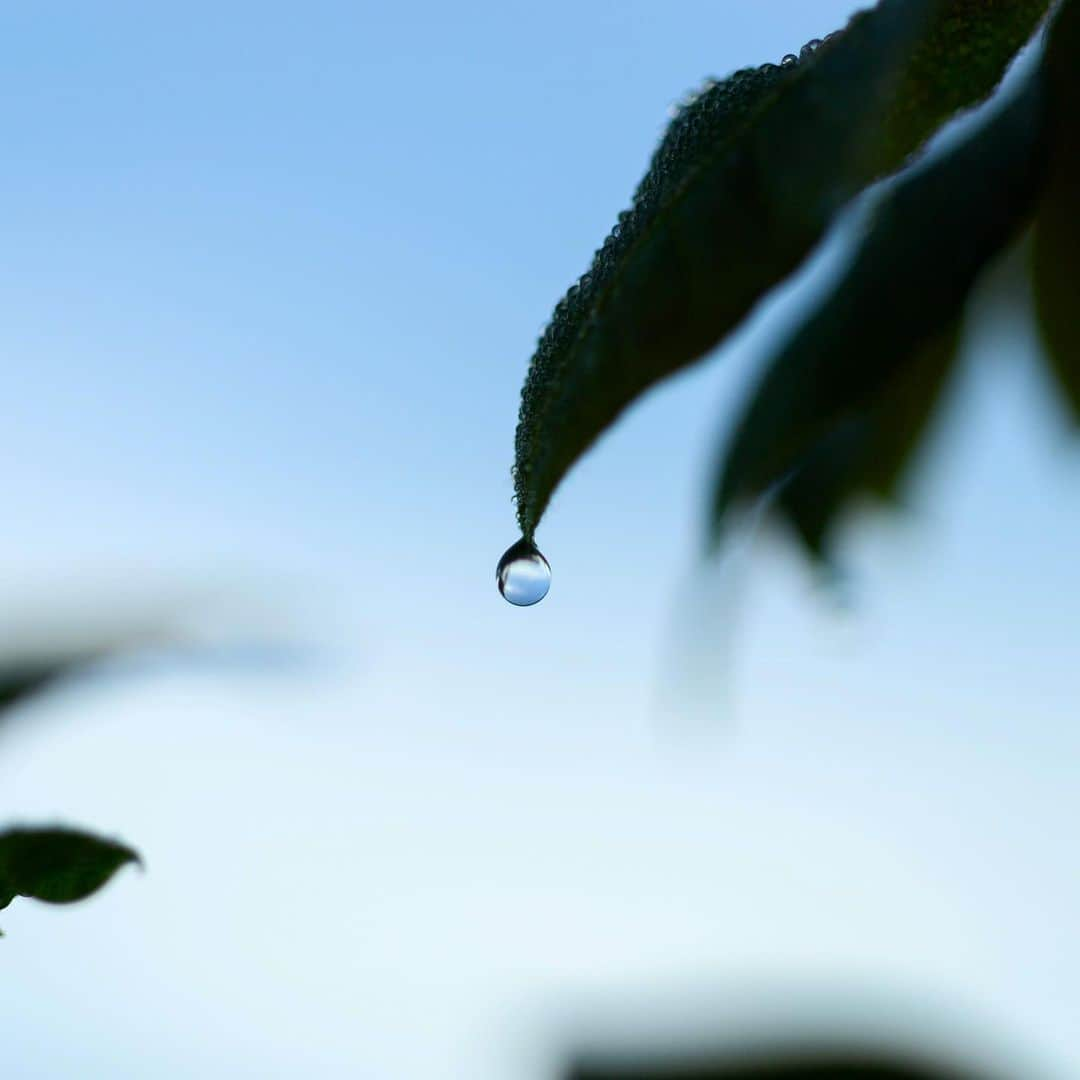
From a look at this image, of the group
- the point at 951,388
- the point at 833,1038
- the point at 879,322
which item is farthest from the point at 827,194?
the point at 951,388

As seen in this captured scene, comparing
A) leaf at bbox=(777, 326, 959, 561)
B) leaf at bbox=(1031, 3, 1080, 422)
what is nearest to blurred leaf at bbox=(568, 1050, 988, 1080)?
leaf at bbox=(1031, 3, 1080, 422)

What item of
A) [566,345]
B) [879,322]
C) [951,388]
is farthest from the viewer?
[951,388]

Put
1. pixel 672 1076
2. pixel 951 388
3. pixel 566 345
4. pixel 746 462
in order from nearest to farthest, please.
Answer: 1. pixel 672 1076
2. pixel 566 345
3. pixel 746 462
4. pixel 951 388

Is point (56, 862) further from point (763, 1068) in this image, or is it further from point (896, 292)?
point (896, 292)

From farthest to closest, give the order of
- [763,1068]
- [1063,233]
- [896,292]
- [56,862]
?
[1063,233], [896,292], [56,862], [763,1068]

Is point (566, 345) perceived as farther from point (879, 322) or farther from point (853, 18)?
point (879, 322)

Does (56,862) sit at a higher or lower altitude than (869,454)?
lower

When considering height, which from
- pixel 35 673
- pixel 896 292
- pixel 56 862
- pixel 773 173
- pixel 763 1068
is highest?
pixel 896 292

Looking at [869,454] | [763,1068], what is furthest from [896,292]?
[763,1068]
